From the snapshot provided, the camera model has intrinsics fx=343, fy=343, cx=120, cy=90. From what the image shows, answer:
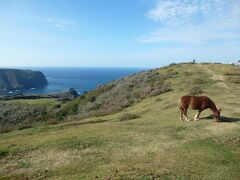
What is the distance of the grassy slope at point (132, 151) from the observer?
17484 mm

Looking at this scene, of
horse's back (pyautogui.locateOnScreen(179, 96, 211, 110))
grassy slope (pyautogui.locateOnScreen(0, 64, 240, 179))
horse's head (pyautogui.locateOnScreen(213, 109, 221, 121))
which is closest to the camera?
grassy slope (pyautogui.locateOnScreen(0, 64, 240, 179))

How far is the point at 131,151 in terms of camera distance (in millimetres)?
20469

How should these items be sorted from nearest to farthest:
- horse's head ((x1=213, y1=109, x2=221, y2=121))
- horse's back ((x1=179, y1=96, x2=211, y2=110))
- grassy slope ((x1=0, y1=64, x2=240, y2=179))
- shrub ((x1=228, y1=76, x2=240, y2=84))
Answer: grassy slope ((x1=0, y1=64, x2=240, y2=179)) → horse's head ((x1=213, y1=109, x2=221, y2=121)) → horse's back ((x1=179, y1=96, x2=211, y2=110)) → shrub ((x1=228, y1=76, x2=240, y2=84))

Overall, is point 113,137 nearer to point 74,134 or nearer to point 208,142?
point 74,134

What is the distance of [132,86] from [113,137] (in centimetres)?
3991

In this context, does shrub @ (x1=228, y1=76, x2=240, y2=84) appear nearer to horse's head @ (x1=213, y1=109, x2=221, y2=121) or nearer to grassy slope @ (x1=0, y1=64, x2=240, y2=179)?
grassy slope @ (x1=0, y1=64, x2=240, y2=179)

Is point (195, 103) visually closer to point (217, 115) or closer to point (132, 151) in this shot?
point (217, 115)

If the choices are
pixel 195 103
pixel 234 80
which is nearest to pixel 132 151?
pixel 195 103

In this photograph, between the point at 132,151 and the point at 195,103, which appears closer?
the point at 132,151

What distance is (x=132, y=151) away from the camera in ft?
67.2

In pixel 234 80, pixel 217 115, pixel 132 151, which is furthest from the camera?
pixel 234 80

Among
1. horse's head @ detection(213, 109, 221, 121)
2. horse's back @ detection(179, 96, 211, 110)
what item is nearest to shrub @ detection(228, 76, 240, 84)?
horse's back @ detection(179, 96, 211, 110)

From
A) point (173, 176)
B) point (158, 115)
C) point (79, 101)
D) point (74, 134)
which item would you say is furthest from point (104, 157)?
point (79, 101)

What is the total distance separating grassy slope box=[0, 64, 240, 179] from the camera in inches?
688
